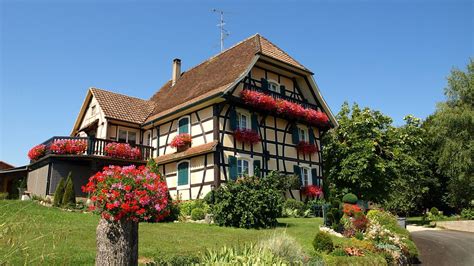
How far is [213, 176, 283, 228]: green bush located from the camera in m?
14.5

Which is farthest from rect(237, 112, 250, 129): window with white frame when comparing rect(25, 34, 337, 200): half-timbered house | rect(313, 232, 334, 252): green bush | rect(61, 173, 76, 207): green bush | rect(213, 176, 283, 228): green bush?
rect(313, 232, 334, 252): green bush

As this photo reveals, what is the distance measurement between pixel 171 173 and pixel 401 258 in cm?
1302

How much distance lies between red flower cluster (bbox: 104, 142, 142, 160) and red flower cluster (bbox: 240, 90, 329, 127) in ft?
23.0

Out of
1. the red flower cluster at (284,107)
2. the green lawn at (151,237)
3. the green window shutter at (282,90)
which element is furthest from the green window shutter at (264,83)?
the green lawn at (151,237)

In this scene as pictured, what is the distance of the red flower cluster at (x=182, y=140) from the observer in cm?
2106

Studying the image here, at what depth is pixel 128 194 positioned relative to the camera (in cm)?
664

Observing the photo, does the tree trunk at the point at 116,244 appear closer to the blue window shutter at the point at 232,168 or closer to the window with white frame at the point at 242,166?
the blue window shutter at the point at 232,168

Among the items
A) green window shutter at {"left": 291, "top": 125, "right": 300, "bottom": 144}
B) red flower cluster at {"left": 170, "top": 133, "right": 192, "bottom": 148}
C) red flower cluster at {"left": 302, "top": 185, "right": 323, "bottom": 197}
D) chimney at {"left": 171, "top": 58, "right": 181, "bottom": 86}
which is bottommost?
red flower cluster at {"left": 302, "top": 185, "right": 323, "bottom": 197}

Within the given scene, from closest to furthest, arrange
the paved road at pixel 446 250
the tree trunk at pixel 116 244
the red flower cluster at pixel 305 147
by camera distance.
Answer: the tree trunk at pixel 116 244 < the paved road at pixel 446 250 < the red flower cluster at pixel 305 147

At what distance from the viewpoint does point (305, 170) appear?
23.9 metres

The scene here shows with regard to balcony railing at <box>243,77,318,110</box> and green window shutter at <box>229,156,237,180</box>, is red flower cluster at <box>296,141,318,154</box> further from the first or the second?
green window shutter at <box>229,156,237,180</box>

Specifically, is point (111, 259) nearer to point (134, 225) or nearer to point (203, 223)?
point (134, 225)

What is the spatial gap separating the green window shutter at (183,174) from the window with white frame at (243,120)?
359 cm

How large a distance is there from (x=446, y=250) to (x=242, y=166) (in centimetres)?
991
